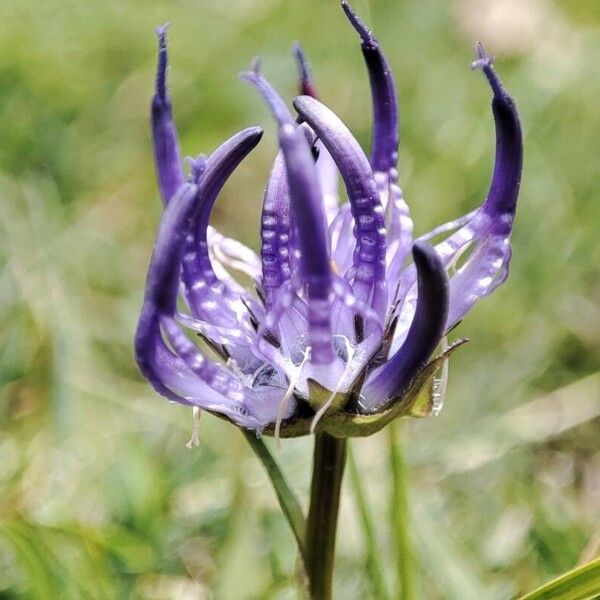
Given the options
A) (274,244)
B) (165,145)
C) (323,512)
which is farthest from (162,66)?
(323,512)

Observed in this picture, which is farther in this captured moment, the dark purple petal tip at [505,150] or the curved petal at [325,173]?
the curved petal at [325,173]

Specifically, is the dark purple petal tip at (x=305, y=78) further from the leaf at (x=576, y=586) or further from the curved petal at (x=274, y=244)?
the leaf at (x=576, y=586)

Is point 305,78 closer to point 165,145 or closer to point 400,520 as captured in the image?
point 165,145

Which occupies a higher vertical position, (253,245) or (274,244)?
(274,244)

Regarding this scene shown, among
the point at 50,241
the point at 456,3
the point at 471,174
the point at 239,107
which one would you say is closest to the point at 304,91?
the point at 50,241

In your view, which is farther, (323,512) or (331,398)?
(323,512)

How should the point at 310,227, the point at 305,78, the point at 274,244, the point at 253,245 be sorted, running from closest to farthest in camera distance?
the point at 310,227 → the point at 274,244 → the point at 305,78 → the point at 253,245

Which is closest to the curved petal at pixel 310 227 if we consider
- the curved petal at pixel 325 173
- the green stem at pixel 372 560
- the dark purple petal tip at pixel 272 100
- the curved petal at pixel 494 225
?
the dark purple petal tip at pixel 272 100
